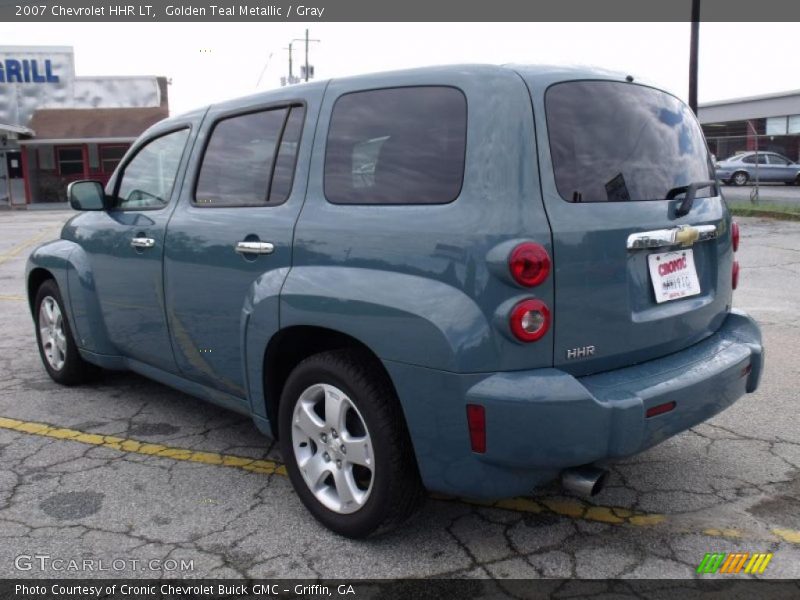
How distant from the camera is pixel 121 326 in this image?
4391 mm

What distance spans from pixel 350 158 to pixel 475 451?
1281mm

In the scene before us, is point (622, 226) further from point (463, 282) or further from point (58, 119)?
point (58, 119)

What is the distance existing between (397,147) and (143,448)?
90.5 inches

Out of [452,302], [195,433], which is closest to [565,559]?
[452,302]

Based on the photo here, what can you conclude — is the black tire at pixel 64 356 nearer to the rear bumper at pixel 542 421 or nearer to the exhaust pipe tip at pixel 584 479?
the rear bumper at pixel 542 421

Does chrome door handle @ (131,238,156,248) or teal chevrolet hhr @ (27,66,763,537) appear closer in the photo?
teal chevrolet hhr @ (27,66,763,537)

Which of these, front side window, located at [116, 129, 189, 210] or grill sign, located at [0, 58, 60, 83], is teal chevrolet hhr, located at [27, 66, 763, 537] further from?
grill sign, located at [0, 58, 60, 83]

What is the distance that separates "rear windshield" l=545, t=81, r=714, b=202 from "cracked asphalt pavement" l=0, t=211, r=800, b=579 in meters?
1.36

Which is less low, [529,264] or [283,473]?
[529,264]

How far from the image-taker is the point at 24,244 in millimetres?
15453

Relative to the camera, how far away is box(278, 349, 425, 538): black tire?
2797mm

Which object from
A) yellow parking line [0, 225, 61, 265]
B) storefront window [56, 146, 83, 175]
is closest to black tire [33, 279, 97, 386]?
yellow parking line [0, 225, 61, 265]

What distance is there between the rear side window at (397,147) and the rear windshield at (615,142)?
1.18 feet

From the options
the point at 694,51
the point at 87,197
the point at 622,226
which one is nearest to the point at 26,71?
the point at 694,51
